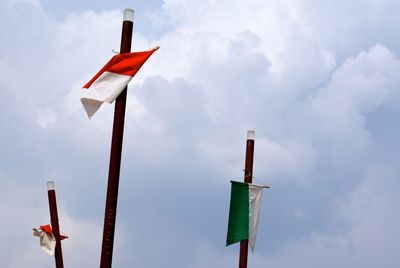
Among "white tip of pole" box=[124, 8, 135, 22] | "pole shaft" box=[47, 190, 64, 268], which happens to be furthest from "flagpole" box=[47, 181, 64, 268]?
"white tip of pole" box=[124, 8, 135, 22]

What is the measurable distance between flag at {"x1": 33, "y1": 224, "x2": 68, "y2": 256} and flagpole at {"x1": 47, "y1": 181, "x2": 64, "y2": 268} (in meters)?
0.20

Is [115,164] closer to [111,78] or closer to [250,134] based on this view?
[111,78]

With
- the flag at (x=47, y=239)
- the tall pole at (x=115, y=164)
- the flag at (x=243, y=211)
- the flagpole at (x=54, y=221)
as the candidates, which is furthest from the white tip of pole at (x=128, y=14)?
the flag at (x=47, y=239)

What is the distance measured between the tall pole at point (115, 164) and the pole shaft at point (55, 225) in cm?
1030

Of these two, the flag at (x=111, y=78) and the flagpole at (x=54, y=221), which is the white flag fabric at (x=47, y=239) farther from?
the flag at (x=111, y=78)

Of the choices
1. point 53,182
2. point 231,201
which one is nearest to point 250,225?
point 231,201

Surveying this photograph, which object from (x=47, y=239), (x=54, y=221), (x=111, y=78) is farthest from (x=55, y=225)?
(x=111, y=78)

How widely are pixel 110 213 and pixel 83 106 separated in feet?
6.76

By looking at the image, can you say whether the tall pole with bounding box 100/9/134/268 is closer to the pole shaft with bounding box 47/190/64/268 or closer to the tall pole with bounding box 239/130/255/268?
the tall pole with bounding box 239/130/255/268

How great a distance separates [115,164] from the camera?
10625 mm

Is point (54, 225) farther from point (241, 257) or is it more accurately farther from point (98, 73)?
point (98, 73)

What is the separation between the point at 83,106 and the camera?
11.3m

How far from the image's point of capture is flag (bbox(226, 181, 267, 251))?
56.8ft

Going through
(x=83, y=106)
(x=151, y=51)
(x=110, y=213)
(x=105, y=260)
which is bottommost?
(x=105, y=260)
